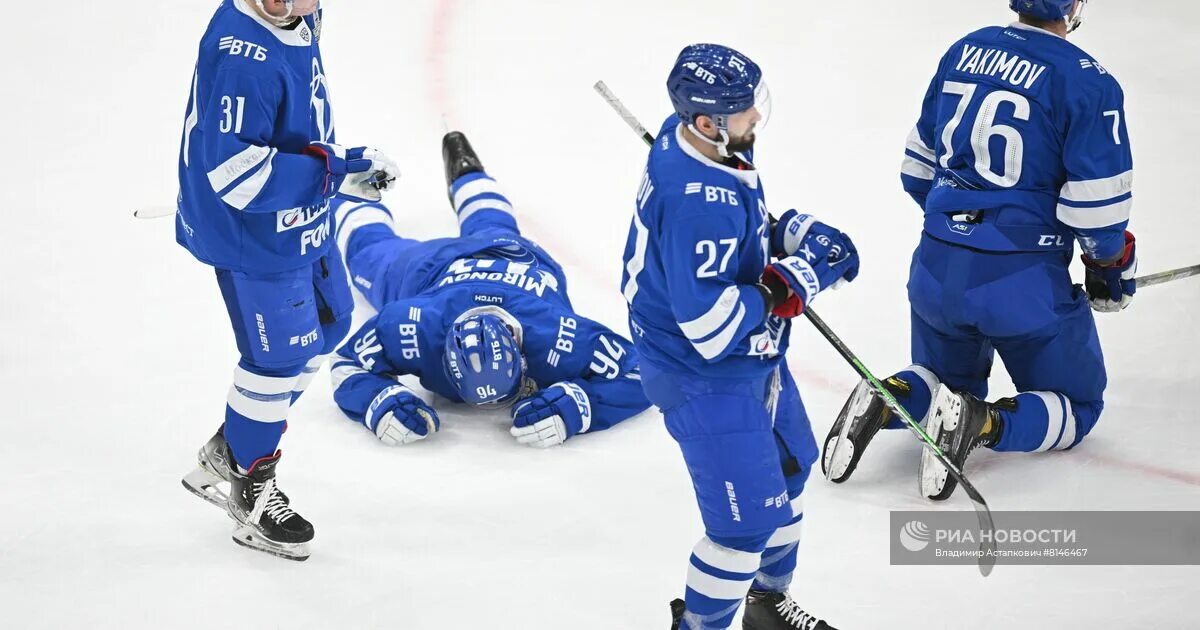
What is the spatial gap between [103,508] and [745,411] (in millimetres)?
1995

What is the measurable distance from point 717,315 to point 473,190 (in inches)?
112

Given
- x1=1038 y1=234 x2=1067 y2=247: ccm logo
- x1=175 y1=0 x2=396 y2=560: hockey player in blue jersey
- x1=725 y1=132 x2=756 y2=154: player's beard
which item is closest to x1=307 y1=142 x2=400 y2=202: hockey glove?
x1=175 y1=0 x2=396 y2=560: hockey player in blue jersey

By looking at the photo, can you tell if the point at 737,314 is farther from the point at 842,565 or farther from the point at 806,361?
the point at 806,361

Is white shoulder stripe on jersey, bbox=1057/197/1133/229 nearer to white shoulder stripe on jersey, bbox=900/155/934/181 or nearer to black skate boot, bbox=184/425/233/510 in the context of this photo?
white shoulder stripe on jersey, bbox=900/155/934/181

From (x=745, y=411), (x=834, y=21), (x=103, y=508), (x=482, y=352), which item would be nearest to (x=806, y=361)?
(x=482, y=352)

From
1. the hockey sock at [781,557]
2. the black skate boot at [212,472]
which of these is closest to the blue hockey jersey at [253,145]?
the black skate boot at [212,472]

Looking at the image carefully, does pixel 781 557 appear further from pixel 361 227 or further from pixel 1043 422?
pixel 361 227

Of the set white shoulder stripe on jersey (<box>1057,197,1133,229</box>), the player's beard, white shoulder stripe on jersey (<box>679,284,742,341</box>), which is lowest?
white shoulder stripe on jersey (<box>1057,197,1133,229</box>)

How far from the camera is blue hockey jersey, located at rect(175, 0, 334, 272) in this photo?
3432 mm

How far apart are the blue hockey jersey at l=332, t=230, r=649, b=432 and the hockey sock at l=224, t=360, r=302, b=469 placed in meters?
0.68

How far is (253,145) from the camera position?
11.3ft

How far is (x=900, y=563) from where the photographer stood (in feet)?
13.0

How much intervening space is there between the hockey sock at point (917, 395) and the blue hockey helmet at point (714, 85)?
5.34 feet

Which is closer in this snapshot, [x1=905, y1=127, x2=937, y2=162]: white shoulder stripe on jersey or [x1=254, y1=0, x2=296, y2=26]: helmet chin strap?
[x1=254, y1=0, x2=296, y2=26]: helmet chin strap
